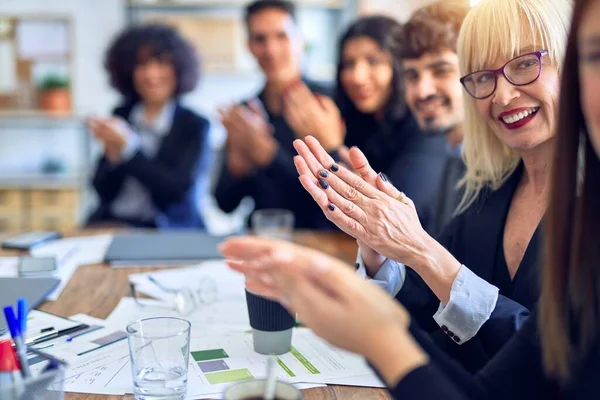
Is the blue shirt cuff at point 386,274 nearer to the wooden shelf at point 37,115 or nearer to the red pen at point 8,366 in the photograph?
the red pen at point 8,366

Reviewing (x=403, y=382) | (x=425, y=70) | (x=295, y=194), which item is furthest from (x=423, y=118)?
(x=403, y=382)

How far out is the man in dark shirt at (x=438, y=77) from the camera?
5.47ft

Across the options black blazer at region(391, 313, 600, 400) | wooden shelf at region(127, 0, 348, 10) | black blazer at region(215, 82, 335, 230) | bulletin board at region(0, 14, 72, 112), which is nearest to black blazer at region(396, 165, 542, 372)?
black blazer at region(391, 313, 600, 400)

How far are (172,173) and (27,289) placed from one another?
1245mm

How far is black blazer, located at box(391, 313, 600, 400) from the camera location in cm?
67

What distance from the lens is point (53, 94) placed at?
13.0 feet

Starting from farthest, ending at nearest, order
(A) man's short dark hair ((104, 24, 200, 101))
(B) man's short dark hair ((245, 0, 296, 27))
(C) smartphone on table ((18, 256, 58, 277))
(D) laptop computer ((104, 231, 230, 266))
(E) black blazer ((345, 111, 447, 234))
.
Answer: (A) man's short dark hair ((104, 24, 200, 101))
(B) man's short dark hair ((245, 0, 296, 27))
(E) black blazer ((345, 111, 447, 234))
(D) laptop computer ((104, 231, 230, 266))
(C) smartphone on table ((18, 256, 58, 277))

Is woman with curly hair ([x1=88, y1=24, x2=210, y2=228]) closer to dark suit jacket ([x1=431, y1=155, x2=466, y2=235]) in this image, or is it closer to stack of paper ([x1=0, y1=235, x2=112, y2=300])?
stack of paper ([x1=0, y1=235, x2=112, y2=300])

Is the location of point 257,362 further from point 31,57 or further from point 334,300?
point 31,57

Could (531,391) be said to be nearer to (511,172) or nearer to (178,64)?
(511,172)

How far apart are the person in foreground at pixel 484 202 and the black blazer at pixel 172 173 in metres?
1.40

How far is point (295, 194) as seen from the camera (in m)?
2.26

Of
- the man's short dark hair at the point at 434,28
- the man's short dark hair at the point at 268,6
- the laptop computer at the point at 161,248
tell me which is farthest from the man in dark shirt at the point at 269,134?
the man's short dark hair at the point at 434,28

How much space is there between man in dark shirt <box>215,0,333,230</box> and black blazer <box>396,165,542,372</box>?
1.03 metres
